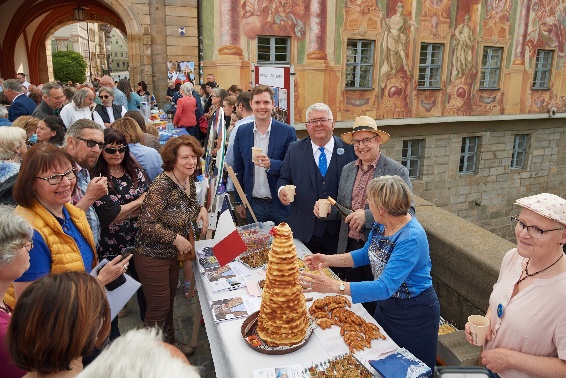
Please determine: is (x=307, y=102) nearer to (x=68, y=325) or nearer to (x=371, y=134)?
(x=371, y=134)

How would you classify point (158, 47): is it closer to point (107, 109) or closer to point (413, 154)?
point (107, 109)

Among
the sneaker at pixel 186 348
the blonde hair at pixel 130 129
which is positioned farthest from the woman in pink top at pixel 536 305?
the blonde hair at pixel 130 129

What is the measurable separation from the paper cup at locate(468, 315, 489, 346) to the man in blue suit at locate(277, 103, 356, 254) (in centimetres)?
206

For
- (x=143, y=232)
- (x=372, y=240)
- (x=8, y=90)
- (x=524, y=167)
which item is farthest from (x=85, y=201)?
(x=524, y=167)

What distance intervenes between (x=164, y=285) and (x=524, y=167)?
2014 cm

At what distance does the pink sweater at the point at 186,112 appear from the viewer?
1010 centimetres

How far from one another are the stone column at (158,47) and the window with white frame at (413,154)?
9519 millimetres

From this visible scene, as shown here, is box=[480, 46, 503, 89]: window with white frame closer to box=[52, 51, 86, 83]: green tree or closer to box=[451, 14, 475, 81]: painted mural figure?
box=[451, 14, 475, 81]: painted mural figure

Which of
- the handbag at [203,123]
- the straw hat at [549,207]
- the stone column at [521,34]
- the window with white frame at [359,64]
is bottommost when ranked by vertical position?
the handbag at [203,123]

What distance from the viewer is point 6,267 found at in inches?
88.9

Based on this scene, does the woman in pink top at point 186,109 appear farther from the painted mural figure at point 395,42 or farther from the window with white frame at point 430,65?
the window with white frame at point 430,65

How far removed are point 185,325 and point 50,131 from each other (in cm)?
289

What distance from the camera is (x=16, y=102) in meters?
8.70

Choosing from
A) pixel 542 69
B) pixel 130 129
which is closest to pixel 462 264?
pixel 130 129
